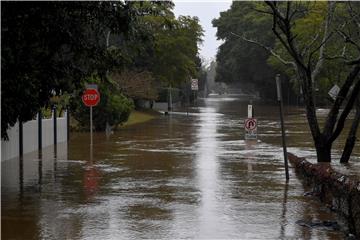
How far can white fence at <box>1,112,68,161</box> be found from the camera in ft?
57.1

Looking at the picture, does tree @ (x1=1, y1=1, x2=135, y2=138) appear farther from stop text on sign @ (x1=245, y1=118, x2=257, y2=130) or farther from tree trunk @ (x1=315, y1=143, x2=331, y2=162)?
stop text on sign @ (x1=245, y1=118, x2=257, y2=130)

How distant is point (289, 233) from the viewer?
8.15 m

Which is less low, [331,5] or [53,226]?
[331,5]

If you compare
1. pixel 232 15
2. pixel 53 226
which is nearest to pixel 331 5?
pixel 53 226

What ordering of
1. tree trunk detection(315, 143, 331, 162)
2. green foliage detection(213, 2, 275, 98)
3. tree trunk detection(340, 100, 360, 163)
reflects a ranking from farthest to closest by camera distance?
green foliage detection(213, 2, 275, 98) → tree trunk detection(340, 100, 360, 163) → tree trunk detection(315, 143, 331, 162)

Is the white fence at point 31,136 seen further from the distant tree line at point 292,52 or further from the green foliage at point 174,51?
the green foliage at point 174,51

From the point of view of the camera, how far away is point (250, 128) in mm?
23906

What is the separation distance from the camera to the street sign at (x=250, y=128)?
23750 mm

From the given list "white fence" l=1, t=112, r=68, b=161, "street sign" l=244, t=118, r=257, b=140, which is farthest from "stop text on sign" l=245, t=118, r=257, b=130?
"white fence" l=1, t=112, r=68, b=161

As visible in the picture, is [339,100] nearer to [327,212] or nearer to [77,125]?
[327,212]

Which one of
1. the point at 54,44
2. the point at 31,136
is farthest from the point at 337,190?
the point at 31,136

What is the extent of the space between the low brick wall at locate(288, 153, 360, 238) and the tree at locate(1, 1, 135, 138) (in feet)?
13.3

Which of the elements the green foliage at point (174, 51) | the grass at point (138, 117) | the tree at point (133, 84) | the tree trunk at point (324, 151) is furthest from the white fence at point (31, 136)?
the green foliage at point (174, 51)

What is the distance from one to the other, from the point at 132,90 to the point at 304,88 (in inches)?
1026
